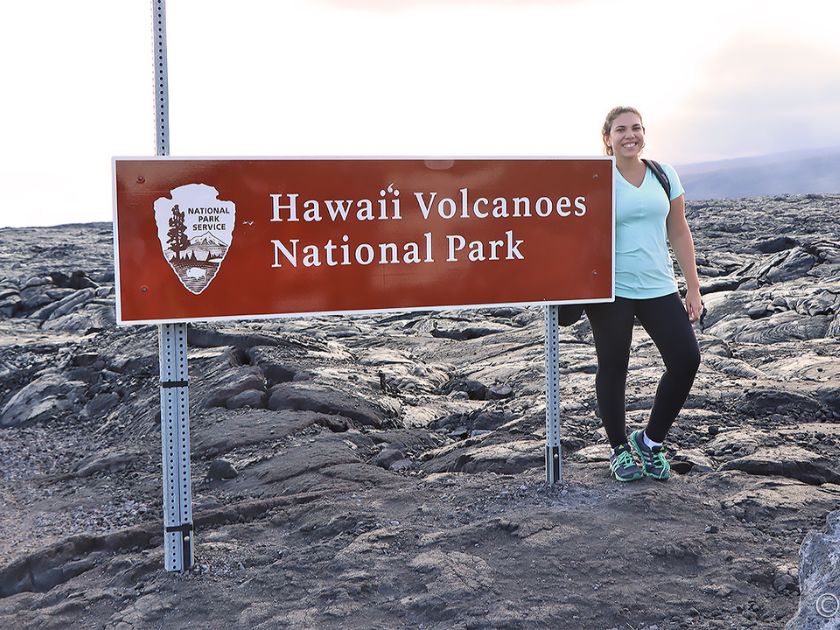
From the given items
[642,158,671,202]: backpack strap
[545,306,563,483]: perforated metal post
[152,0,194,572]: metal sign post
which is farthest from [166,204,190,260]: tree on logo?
[642,158,671,202]: backpack strap

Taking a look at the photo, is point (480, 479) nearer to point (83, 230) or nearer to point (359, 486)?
point (359, 486)

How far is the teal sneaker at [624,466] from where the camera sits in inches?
202

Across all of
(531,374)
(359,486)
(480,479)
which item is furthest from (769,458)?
(531,374)

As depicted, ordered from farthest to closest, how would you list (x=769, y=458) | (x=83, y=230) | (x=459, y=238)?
(x=83, y=230), (x=769, y=458), (x=459, y=238)

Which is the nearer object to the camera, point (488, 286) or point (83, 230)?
point (488, 286)

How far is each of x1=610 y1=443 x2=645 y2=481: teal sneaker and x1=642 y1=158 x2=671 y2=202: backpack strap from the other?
1509mm

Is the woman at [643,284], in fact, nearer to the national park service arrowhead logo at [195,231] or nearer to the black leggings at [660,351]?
the black leggings at [660,351]

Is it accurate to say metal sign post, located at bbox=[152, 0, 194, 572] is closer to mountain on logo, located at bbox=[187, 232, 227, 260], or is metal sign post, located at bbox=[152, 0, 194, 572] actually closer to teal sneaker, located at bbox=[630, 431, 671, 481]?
mountain on logo, located at bbox=[187, 232, 227, 260]

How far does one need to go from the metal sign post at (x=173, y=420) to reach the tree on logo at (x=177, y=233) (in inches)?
15.1

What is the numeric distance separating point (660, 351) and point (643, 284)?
0.40m

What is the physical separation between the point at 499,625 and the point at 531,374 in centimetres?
535

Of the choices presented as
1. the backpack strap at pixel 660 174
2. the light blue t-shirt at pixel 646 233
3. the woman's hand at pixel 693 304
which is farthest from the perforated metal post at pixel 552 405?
the backpack strap at pixel 660 174

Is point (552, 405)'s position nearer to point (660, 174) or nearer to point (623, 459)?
point (623, 459)

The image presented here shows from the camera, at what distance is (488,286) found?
4.92 m
